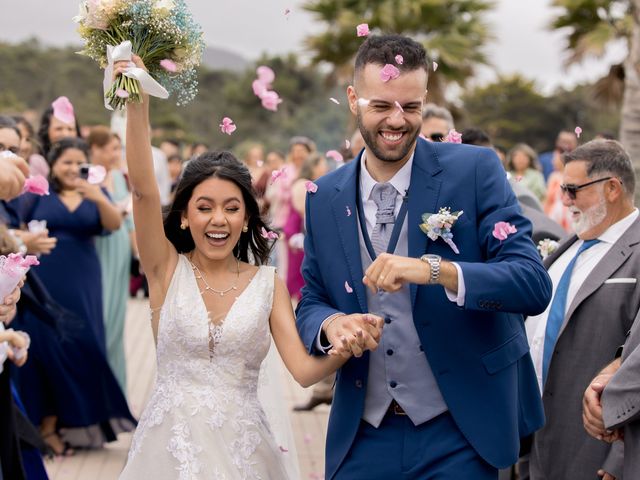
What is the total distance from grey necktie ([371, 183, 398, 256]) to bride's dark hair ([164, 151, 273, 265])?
70 centimetres

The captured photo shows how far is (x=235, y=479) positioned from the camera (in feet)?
12.8

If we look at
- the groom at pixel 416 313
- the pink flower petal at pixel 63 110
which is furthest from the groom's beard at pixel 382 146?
the pink flower petal at pixel 63 110

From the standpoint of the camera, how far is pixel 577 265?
200 inches

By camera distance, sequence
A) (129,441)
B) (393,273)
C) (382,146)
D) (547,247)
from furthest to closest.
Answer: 1. (129,441)
2. (547,247)
3. (382,146)
4. (393,273)

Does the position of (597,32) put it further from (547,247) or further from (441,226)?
(441,226)

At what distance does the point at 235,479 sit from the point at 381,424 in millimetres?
630

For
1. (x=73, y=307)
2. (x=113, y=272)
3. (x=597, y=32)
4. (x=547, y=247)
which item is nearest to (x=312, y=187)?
(x=547, y=247)

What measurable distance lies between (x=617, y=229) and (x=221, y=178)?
6.67 feet

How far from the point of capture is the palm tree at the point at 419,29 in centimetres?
2423

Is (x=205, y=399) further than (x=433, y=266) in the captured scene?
Yes

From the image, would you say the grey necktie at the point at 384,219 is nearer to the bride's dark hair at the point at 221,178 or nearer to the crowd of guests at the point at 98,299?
the crowd of guests at the point at 98,299

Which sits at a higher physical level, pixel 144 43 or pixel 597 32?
pixel 597 32

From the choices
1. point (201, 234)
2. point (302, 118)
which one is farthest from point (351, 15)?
point (302, 118)

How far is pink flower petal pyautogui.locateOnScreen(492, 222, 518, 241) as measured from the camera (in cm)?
350
